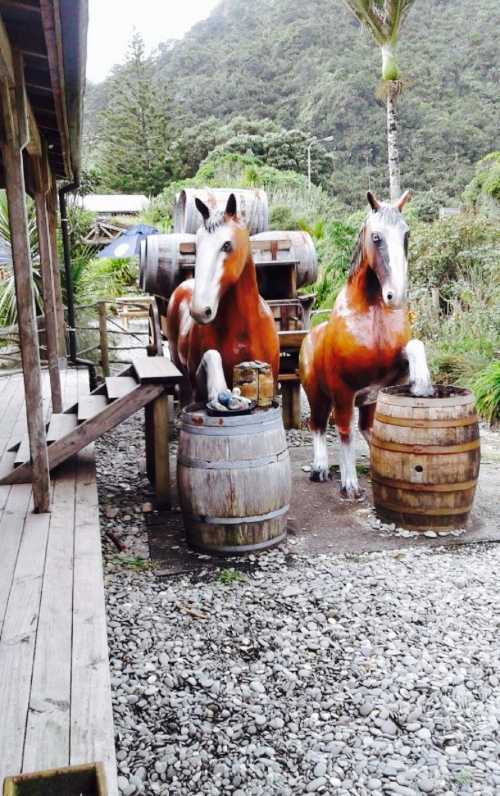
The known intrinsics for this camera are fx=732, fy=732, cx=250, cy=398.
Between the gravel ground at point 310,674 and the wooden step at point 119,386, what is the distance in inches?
45.0

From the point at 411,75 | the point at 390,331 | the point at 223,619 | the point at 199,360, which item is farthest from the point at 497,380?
the point at 411,75

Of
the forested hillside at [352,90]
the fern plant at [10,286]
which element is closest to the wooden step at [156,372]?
the fern plant at [10,286]

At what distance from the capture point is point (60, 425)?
533 centimetres

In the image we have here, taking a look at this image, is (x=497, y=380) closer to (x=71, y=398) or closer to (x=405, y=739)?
(x=71, y=398)

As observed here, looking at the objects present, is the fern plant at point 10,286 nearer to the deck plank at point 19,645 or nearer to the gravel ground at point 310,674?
the gravel ground at point 310,674

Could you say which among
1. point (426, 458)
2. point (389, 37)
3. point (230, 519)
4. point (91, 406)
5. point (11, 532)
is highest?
point (389, 37)

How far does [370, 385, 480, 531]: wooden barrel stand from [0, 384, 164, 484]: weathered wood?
4.86 ft

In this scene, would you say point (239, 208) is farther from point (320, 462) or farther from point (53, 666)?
point (53, 666)

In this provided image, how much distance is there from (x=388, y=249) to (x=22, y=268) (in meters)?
2.07

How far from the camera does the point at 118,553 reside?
4.27 m

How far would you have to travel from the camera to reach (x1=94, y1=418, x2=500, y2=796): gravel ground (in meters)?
2.39

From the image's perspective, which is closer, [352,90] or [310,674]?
[310,674]

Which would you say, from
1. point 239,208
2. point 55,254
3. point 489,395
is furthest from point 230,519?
point 55,254

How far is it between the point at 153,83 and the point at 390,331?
4445 cm
